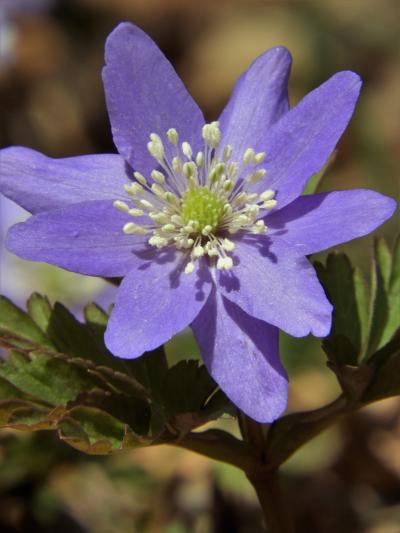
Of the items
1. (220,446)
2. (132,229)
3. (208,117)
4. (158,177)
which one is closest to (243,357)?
(220,446)

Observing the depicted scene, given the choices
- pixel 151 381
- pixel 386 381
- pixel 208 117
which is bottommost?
pixel 208 117

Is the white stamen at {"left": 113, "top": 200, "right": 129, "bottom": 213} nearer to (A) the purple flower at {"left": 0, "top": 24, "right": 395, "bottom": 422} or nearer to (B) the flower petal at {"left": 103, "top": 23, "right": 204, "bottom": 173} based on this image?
(A) the purple flower at {"left": 0, "top": 24, "right": 395, "bottom": 422}

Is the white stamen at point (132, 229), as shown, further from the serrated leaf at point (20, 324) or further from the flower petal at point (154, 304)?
the serrated leaf at point (20, 324)

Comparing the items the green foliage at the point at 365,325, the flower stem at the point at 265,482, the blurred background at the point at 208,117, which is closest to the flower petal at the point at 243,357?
the green foliage at the point at 365,325

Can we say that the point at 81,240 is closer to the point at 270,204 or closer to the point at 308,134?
the point at 270,204

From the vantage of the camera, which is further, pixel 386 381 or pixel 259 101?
pixel 259 101

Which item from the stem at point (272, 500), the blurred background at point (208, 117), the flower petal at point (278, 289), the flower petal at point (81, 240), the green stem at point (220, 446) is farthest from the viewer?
the blurred background at point (208, 117)
